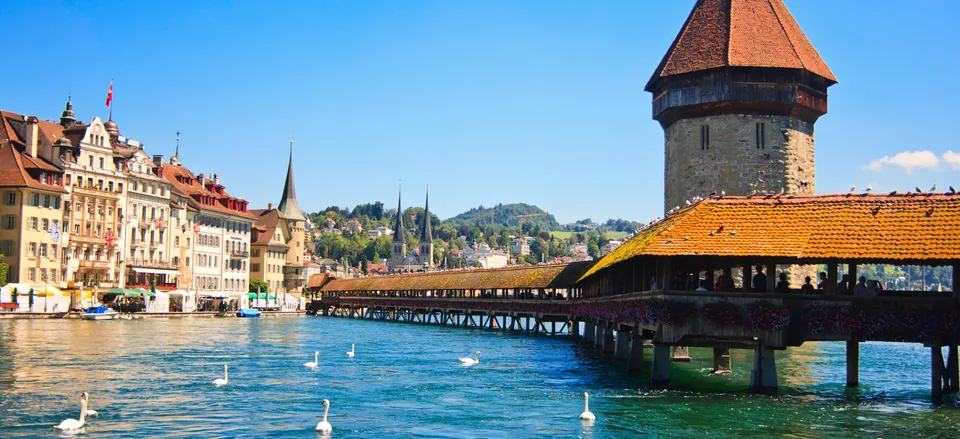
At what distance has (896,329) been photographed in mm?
25109

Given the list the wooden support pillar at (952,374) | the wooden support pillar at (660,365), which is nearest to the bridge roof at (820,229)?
the wooden support pillar at (660,365)

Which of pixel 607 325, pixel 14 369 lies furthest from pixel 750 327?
pixel 14 369

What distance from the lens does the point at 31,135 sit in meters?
79.9

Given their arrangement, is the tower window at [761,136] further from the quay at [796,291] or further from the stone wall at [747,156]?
the quay at [796,291]

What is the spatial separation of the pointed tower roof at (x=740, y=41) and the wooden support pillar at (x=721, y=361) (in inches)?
770

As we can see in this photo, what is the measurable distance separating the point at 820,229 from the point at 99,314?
199ft

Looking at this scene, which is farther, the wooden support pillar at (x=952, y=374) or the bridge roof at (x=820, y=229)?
the wooden support pillar at (x=952, y=374)

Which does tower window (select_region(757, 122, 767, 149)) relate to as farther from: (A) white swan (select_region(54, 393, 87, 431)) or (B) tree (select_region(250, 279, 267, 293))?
(B) tree (select_region(250, 279, 267, 293))

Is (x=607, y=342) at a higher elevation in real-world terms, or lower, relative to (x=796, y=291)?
lower

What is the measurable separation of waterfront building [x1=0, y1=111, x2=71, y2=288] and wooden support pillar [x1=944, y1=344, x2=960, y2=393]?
65616mm

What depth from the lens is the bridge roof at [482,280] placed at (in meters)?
62.5

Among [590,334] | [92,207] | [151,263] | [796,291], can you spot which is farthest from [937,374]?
[151,263]

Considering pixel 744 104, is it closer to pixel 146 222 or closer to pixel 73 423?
pixel 73 423

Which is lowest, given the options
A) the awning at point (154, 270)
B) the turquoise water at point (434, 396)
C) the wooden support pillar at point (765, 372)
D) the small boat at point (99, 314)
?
the turquoise water at point (434, 396)
